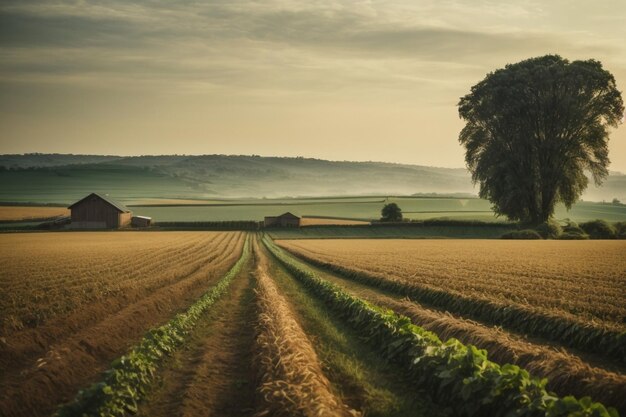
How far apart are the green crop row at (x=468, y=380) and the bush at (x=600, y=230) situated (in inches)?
2344

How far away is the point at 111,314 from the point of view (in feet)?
54.7

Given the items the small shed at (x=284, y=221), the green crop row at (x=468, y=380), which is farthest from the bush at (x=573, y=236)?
the green crop row at (x=468, y=380)

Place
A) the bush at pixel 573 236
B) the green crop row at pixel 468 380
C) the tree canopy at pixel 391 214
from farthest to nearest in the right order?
the tree canopy at pixel 391 214
the bush at pixel 573 236
the green crop row at pixel 468 380

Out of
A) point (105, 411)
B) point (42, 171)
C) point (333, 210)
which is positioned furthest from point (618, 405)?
point (42, 171)

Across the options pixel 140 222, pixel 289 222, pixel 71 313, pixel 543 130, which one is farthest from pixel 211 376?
pixel 140 222

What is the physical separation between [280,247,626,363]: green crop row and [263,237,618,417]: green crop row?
3.37 metres

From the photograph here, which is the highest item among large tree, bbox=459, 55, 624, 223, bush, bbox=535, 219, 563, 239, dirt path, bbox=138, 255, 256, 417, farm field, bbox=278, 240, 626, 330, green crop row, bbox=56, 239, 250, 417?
large tree, bbox=459, 55, 624, 223

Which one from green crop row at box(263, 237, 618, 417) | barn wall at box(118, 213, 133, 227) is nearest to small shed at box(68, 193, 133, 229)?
barn wall at box(118, 213, 133, 227)

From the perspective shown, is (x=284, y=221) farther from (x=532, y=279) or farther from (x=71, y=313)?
(x=71, y=313)

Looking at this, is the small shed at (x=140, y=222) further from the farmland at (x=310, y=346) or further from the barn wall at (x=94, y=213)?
the farmland at (x=310, y=346)

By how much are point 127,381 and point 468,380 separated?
5.84 metres

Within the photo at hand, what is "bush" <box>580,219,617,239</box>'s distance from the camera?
61062 mm

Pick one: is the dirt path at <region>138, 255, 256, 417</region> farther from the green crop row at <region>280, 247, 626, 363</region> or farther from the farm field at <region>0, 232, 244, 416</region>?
the green crop row at <region>280, 247, 626, 363</region>

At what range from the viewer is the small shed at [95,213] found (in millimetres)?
83938
